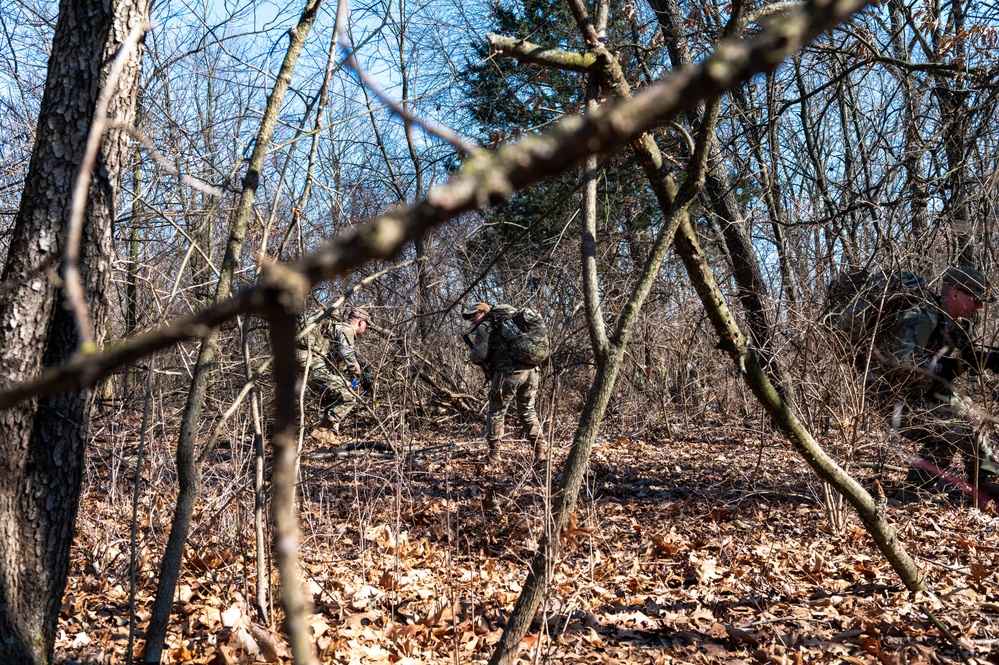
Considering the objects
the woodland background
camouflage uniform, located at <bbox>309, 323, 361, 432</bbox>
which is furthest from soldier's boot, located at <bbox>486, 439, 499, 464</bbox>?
camouflage uniform, located at <bbox>309, 323, 361, 432</bbox>

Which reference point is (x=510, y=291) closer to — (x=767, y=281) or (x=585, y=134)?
(x=767, y=281)

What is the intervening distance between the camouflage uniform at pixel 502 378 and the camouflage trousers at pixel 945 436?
4.13 meters

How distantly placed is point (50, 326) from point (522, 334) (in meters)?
6.67

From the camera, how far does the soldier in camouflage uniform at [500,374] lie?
9.05 meters

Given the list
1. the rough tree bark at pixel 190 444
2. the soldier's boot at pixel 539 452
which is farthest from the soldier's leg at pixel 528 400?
the rough tree bark at pixel 190 444

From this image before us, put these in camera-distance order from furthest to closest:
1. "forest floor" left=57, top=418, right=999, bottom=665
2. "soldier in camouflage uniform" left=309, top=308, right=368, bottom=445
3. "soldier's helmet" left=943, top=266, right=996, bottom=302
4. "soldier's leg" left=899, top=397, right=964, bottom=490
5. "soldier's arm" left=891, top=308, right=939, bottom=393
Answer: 1. "soldier in camouflage uniform" left=309, top=308, right=368, bottom=445
2. "soldier's arm" left=891, top=308, right=939, bottom=393
3. "soldier's leg" left=899, top=397, right=964, bottom=490
4. "soldier's helmet" left=943, top=266, right=996, bottom=302
5. "forest floor" left=57, top=418, right=999, bottom=665

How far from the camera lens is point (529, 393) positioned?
941 centimetres

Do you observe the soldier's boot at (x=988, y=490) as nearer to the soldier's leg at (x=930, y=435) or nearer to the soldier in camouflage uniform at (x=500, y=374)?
the soldier's leg at (x=930, y=435)

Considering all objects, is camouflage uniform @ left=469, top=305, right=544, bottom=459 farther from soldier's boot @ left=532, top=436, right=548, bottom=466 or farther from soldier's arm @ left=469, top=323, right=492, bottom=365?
soldier's boot @ left=532, top=436, right=548, bottom=466

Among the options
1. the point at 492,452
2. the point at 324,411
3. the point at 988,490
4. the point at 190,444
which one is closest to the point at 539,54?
the point at 190,444

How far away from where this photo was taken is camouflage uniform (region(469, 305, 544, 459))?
355 inches

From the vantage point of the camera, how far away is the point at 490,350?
9422 millimetres

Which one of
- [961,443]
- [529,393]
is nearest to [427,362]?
[529,393]

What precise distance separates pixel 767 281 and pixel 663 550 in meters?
3.98
